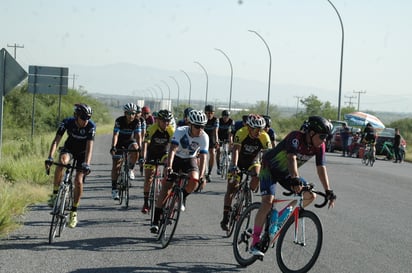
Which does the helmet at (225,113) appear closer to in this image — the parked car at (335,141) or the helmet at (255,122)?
the helmet at (255,122)

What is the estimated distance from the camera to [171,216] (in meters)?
9.20

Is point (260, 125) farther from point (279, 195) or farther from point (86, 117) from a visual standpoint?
point (279, 195)

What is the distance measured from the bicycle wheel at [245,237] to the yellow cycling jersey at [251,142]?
7.24ft

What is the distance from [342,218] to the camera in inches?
498

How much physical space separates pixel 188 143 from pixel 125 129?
4.01 meters

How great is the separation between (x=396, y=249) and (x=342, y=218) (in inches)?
120

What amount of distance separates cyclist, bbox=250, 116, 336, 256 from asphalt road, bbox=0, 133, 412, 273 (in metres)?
0.69

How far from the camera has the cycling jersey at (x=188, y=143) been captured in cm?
958

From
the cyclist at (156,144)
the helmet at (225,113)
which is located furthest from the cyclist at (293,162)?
the helmet at (225,113)

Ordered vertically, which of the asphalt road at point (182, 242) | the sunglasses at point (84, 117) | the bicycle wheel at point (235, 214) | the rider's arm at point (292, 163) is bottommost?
the asphalt road at point (182, 242)

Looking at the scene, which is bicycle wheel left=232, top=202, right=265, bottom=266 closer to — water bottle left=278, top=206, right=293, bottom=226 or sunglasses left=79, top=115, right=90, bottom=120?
water bottle left=278, top=206, right=293, bottom=226

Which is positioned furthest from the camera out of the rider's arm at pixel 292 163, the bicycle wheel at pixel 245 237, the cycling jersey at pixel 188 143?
the cycling jersey at pixel 188 143

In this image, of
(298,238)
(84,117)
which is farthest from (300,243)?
(84,117)

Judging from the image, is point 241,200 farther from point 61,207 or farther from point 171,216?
point 61,207
